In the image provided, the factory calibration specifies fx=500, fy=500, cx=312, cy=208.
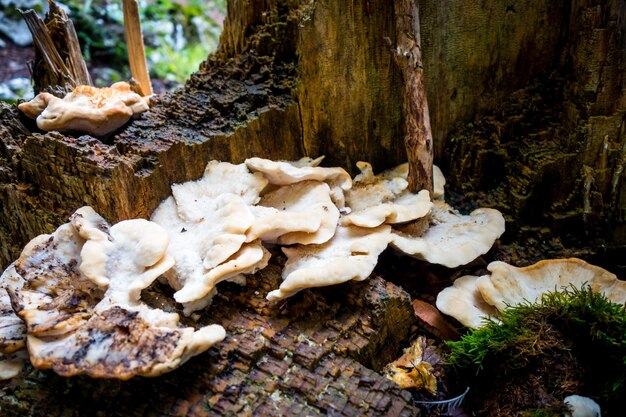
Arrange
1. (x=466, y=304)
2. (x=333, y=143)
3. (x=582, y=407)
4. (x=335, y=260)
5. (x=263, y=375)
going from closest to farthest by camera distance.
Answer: (x=582, y=407)
(x=263, y=375)
(x=335, y=260)
(x=466, y=304)
(x=333, y=143)

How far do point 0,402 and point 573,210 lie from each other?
4.14 metres

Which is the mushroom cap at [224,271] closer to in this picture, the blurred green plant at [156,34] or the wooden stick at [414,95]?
the wooden stick at [414,95]

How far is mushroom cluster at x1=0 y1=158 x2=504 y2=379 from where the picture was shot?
2459 mm

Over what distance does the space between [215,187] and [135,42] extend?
2.34 m

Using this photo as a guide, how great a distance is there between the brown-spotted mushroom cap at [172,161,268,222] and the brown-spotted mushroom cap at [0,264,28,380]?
1.10m

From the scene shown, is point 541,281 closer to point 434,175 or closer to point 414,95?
point 434,175

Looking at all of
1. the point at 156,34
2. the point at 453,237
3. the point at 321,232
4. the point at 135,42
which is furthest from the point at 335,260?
the point at 156,34

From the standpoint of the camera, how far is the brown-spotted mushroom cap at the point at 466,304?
10.7 ft

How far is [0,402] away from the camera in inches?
105

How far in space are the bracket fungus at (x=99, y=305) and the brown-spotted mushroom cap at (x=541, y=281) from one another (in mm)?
1861

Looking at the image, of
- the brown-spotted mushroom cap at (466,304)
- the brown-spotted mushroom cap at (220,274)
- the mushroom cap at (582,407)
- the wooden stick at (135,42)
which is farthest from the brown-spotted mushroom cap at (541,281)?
the wooden stick at (135,42)

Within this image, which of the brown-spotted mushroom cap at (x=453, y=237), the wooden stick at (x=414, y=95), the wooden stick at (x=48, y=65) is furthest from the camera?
the wooden stick at (x=48, y=65)

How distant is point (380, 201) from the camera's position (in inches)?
149

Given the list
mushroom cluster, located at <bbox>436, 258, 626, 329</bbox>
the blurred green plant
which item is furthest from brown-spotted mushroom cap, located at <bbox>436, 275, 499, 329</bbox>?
the blurred green plant
